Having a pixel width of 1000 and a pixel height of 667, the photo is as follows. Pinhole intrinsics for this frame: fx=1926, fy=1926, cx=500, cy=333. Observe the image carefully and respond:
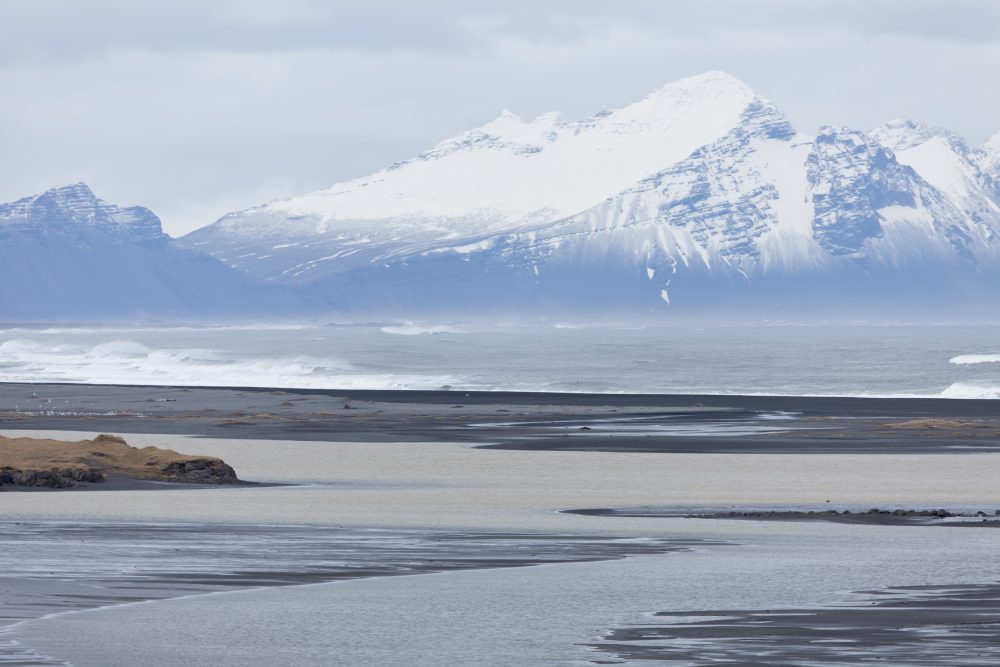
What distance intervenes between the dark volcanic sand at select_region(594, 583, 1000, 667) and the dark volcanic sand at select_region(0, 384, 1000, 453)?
28.9 metres

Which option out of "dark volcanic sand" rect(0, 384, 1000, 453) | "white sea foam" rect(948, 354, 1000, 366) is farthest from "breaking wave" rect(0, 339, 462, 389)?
"white sea foam" rect(948, 354, 1000, 366)

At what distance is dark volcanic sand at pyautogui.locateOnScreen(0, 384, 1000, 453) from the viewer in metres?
51.1

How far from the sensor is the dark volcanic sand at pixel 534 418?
51.1 metres

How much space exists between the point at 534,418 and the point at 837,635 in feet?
158

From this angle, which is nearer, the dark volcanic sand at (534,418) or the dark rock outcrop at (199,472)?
the dark rock outcrop at (199,472)

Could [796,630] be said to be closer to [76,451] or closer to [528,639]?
[528,639]

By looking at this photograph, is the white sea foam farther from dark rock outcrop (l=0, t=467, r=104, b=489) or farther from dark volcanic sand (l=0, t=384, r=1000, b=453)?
dark rock outcrop (l=0, t=467, r=104, b=489)

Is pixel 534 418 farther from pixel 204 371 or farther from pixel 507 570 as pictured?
pixel 204 371

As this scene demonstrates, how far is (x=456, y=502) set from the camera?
103 ft

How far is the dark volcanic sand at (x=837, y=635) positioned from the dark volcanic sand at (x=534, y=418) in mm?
28864

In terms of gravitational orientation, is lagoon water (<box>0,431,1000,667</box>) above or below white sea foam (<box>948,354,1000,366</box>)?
below

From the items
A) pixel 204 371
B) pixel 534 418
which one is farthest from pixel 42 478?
pixel 204 371

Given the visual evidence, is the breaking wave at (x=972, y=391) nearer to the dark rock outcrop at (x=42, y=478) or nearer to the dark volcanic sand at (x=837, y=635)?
the dark rock outcrop at (x=42, y=478)

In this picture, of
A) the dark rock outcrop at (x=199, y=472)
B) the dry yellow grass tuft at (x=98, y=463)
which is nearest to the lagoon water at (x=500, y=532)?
the dry yellow grass tuft at (x=98, y=463)
